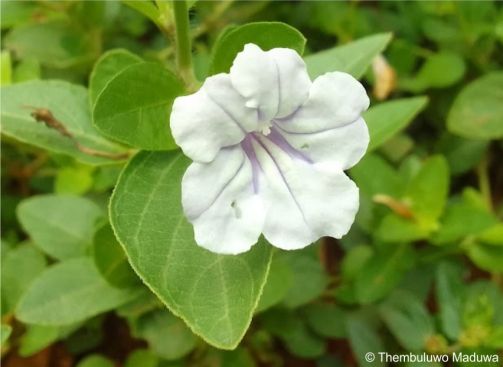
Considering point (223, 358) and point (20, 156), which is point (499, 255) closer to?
point (223, 358)

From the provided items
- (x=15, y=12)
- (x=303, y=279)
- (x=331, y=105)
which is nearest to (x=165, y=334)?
(x=303, y=279)

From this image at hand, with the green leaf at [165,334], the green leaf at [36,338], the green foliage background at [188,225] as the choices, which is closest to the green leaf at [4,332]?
the green foliage background at [188,225]

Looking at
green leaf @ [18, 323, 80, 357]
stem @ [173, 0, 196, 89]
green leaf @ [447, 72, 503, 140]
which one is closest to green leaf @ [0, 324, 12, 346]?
green leaf @ [18, 323, 80, 357]

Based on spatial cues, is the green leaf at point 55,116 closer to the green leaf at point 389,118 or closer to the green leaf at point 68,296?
the green leaf at point 68,296

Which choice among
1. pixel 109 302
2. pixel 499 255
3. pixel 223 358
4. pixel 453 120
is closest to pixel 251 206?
pixel 109 302

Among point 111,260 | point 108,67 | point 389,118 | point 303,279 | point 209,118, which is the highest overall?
point 209,118

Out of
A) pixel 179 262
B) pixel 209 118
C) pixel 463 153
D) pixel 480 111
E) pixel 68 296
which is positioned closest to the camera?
pixel 209 118

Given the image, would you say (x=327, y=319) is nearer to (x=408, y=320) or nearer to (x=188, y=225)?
(x=408, y=320)
